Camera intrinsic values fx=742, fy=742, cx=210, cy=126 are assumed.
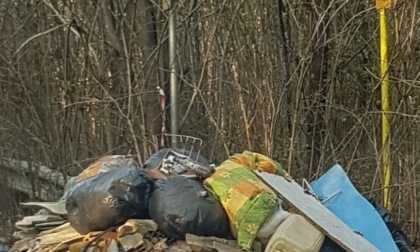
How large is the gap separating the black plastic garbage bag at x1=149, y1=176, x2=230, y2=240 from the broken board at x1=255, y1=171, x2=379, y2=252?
47 centimetres

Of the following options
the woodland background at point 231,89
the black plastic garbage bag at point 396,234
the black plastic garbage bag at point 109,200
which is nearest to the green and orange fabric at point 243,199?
the black plastic garbage bag at point 109,200

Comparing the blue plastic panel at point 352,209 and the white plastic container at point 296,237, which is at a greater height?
the white plastic container at point 296,237

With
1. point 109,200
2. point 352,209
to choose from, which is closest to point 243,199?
point 109,200

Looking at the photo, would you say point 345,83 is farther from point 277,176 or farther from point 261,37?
point 277,176

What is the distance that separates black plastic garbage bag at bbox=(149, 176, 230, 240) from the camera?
4.55 m

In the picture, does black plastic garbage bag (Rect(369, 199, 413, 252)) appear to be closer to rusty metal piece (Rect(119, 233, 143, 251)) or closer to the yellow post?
the yellow post

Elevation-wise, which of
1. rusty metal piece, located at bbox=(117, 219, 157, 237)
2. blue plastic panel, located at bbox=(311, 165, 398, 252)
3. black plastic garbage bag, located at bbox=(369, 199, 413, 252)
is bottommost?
black plastic garbage bag, located at bbox=(369, 199, 413, 252)

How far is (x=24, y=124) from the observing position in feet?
29.3

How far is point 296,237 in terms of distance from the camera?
14.6 feet

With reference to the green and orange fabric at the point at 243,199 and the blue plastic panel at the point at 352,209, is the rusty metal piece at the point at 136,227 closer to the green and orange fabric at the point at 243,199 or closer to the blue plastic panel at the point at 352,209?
the green and orange fabric at the point at 243,199

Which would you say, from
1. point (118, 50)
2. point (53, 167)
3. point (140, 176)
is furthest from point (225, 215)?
point (53, 167)

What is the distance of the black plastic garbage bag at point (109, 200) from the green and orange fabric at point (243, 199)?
451 millimetres

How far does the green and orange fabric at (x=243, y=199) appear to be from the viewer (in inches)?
178

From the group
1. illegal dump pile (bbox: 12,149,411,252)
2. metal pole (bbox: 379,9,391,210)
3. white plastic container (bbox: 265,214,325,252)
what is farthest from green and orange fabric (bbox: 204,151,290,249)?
metal pole (bbox: 379,9,391,210)
